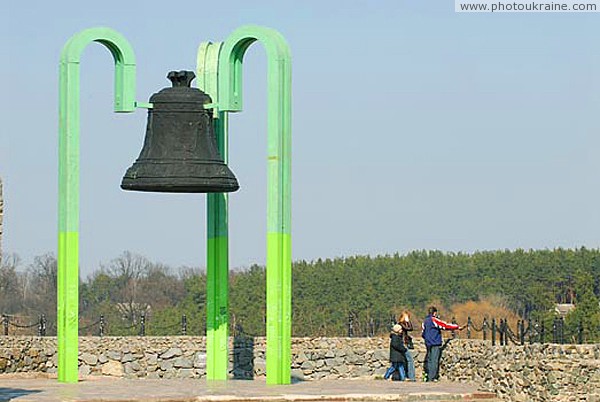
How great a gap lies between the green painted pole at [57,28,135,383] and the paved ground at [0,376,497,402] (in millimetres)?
615

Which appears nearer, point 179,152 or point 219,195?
point 179,152

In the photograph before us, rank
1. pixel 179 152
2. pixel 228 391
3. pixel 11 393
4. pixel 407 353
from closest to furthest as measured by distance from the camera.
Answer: pixel 11 393 → pixel 228 391 → pixel 179 152 → pixel 407 353

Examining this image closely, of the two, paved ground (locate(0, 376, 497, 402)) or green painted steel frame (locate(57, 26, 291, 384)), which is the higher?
green painted steel frame (locate(57, 26, 291, 384))

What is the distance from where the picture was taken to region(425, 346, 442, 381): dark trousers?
73.1 ft

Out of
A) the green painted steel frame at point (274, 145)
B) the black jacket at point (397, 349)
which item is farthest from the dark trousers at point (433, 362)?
the green painted steel frame at point (274, 145)

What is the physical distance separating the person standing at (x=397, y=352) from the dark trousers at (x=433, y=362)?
50 cm

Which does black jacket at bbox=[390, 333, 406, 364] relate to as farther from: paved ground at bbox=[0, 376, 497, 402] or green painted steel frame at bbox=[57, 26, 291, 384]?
green painted steel frame at bbox=[57, 26, 291, 384]

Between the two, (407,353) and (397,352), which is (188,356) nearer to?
(407,353)

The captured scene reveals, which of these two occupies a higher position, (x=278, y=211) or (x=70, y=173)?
(x=70, y=173)

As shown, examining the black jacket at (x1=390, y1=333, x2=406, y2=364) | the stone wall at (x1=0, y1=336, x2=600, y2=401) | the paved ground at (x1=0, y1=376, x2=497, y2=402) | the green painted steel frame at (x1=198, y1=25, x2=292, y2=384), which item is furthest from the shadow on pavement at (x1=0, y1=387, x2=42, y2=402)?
the stone wall at (x1=0, y1=336, x2=600, y2=401)

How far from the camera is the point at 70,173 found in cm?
2020

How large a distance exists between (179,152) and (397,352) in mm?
→ 5456

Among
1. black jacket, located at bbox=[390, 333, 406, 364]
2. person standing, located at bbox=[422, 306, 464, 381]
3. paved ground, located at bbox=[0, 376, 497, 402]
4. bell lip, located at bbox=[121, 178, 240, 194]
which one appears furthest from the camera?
black jacket, located at bbox=[390, 333, 406, 364]

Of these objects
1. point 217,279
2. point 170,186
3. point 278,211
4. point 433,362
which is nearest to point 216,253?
point 217,279
